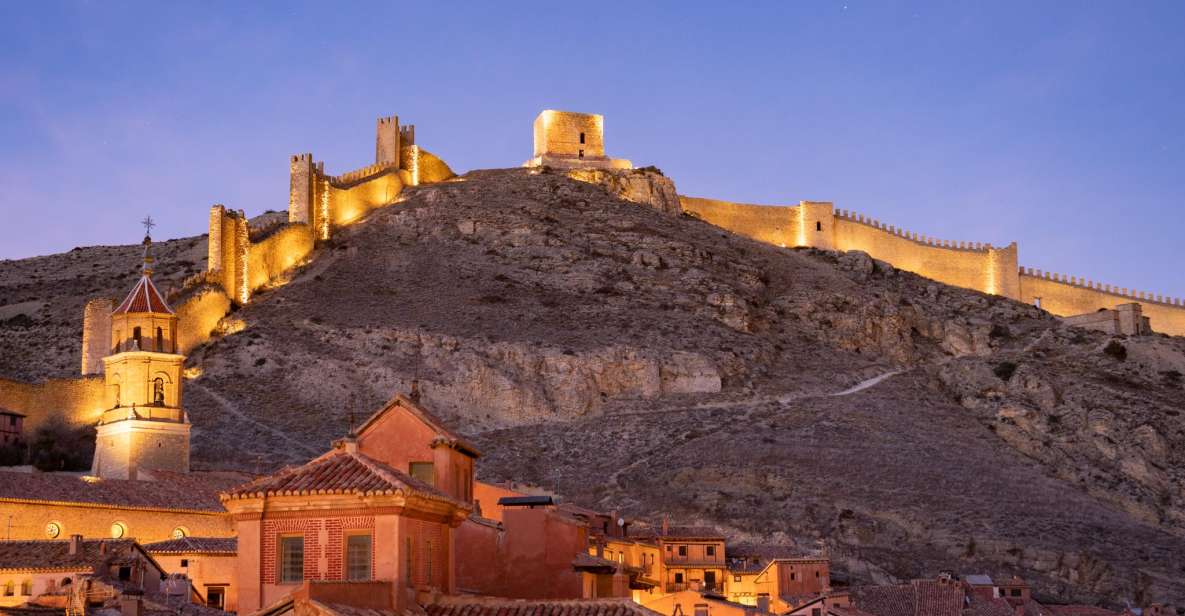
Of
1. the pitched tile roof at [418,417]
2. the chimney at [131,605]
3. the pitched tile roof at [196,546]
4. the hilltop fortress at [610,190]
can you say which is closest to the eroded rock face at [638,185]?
the hilltop fortress at [610,190]

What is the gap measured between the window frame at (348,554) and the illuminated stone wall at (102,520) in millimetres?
24088

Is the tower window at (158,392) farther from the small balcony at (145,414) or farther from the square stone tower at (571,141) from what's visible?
the square stone tower at (571,141)

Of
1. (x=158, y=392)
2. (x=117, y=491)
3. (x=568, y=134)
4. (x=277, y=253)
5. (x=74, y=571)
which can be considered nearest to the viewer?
(x=74, y=571)

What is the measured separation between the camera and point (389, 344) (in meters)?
82.8

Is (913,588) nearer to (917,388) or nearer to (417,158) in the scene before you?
(917,388)

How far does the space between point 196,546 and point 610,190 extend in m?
76.7

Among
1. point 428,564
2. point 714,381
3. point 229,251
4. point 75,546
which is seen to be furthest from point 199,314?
point 428,564

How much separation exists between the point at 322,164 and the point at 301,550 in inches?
3218

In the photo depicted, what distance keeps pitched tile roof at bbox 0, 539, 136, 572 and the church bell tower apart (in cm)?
1619

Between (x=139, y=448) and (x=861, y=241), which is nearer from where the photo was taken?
(x=139, y=448)

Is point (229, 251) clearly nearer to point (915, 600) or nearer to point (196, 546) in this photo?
point (196, 546)

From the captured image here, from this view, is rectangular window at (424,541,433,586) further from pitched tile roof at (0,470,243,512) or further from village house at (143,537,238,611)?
pitched tile roof at (0,470,243,512)

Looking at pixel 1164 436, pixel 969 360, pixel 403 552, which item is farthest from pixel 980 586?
pixel 969 360

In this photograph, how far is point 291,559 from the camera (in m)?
18.5
